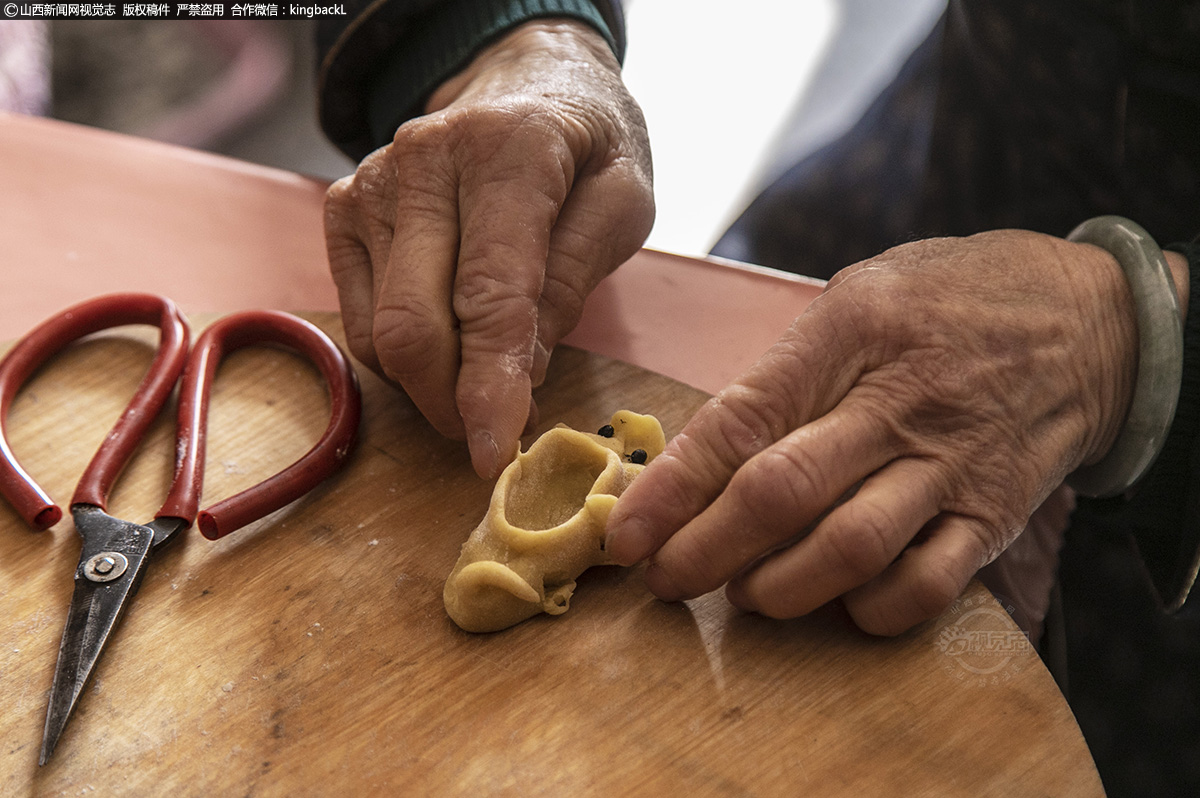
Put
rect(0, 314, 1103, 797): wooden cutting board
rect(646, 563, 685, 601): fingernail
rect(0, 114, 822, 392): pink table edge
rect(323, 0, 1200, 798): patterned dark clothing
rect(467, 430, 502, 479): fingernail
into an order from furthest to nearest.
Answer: rect(0, 114, 822, 392): pink table edge
rect(323, 0, 1200, 798): patterned dark clothing
rect(467, 430, 502, 479): fingernail
rect(646, 563, 685, 601): fingernail
rect(0, 314, 1103, 797): wooden cutting board

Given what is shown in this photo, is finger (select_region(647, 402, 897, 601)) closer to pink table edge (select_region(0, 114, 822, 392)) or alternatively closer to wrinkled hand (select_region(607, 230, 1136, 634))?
wrinkled hand (select_region(607, 230, 1136, 634))

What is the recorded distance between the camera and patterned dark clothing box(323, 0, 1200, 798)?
3.99 feet

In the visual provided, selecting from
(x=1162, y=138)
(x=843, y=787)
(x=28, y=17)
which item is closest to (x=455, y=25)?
(x=1162, y=138)

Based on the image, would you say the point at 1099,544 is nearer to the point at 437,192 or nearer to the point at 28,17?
the point at 437,192

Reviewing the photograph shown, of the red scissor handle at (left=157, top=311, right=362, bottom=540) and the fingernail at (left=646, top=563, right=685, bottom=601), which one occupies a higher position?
the fingernail at (left=646, top=563, right=685, bottom=601)

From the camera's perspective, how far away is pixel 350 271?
1291 mm

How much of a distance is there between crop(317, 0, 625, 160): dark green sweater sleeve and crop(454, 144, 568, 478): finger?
0.56m

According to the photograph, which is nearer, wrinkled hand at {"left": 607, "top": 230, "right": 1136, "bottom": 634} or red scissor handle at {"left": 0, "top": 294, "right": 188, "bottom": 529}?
wrinkled hand at {"left": 607, "top": 230, "right": 1136, "bottom": 634}

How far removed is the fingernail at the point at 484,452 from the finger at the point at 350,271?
25 centimetres

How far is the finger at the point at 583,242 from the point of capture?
4.04 feet

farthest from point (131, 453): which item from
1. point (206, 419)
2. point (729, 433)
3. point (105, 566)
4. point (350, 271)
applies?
point (729, 433)

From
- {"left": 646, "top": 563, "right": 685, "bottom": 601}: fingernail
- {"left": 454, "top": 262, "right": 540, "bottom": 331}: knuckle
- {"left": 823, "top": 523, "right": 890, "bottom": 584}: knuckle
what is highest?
{"left": 454, "top": 262, "right": 540, "bottom": 331}: knuckle

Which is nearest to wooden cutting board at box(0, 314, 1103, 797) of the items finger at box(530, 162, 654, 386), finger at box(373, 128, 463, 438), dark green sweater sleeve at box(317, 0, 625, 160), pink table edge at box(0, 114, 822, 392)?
finger at box(373, 128, 463, 438)

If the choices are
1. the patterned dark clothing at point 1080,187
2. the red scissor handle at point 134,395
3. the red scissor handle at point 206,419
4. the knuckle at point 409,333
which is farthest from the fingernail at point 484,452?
the patterned dark clothing at point 1080,187
